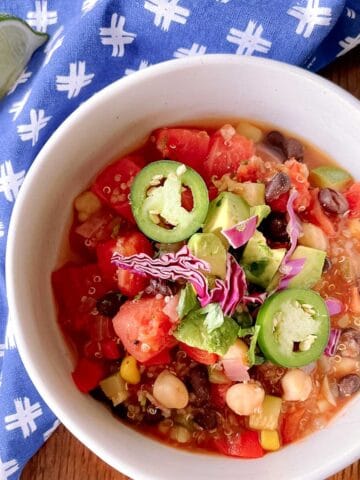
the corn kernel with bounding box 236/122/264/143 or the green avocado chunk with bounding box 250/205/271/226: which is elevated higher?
the corn kernel with bounding box 236/122/264/143

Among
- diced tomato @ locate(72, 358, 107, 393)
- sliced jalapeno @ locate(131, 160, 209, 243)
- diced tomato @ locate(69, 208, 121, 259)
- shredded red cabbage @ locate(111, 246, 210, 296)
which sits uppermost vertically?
sliced jalapeno @ locate(131, 160, 209, 243)

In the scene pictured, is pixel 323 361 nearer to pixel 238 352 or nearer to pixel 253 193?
pixel 238 352

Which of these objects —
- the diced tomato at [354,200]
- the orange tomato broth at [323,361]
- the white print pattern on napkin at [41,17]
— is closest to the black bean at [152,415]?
→ the orange tomato broth at [323,361]

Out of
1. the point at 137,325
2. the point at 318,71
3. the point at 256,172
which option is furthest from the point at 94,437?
the point at 318,71

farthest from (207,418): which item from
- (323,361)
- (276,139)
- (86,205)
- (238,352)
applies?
(276,139)

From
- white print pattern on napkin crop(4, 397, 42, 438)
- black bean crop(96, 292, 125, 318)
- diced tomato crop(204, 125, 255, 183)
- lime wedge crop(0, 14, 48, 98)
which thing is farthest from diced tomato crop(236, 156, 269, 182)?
white print pattern on napkin crop(4, 397, 42, 438)

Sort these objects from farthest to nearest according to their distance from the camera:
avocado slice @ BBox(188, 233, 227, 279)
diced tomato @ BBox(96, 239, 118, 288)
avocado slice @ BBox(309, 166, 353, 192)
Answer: avocado slice @ BBox(309, 166, 353, 192), diced tomato @ BBox(96, 239, 118, 288), avocado slice @ BBox(188, 233, 227, 279)

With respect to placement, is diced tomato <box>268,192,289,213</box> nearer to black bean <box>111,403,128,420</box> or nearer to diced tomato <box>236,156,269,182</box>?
diced tomato <box>236,156,269,182</box>

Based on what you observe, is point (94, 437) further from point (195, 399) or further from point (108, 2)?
point (108, 2)
